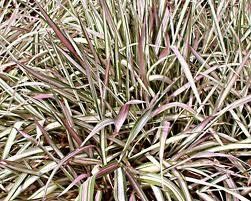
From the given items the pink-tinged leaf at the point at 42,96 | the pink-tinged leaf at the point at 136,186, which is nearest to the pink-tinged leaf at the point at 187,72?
the pink-tinged leaf at the point at 136,186

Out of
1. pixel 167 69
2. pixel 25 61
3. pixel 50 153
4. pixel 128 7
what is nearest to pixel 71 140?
pixel 50 153

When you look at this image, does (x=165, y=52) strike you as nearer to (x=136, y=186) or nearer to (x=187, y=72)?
(x=187, y=72)

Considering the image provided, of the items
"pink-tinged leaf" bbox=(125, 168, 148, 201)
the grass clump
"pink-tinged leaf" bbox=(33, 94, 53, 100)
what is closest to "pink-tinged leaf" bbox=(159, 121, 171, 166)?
the grass clump

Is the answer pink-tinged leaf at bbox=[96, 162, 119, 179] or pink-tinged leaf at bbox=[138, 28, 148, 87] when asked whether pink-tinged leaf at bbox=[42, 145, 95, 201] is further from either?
pink-tinged leaf at bbox=[138, 28, 148, 87]

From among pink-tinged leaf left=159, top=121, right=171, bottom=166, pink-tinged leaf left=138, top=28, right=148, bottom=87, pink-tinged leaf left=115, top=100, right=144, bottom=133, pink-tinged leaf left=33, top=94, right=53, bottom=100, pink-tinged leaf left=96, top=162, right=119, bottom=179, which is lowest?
pink-tinged leaf left=96, top=162, right=119, bottom=179

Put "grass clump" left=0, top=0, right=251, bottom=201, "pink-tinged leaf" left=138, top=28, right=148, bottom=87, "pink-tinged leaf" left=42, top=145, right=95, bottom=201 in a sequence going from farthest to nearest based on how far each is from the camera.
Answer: "pink-tinged leaf" left=138, top=28, right=148, bottom=87 < "grass clump" left=0, top=0, right=251, bottom=201 < "pink-tinged leaf" left=42, top=145, right=95, bottom=201

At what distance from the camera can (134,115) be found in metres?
1.67

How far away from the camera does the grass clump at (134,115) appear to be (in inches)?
59.9

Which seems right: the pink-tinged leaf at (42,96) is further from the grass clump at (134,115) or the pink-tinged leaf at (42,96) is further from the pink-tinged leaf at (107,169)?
the pink-tinged leaf at (107,169)

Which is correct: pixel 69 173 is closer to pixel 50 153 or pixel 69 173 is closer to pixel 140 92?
pixel 50 153

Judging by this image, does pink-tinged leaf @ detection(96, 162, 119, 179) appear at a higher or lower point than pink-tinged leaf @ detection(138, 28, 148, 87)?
lower

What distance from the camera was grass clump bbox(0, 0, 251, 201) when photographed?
4.99 feet

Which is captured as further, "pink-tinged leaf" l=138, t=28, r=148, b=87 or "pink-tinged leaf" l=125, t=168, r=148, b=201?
"pink-tinged leaf" l=138, t=28, r=148, b=87

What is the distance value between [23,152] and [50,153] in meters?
0.08
